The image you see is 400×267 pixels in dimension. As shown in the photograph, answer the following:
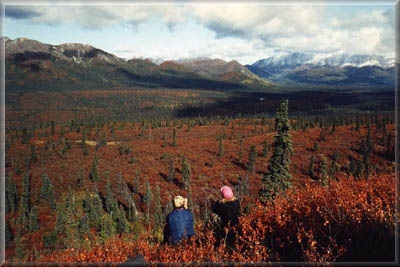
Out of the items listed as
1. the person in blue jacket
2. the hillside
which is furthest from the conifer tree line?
the person in blue jacket

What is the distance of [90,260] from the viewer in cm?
768

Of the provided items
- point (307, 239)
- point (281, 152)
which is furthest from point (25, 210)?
point (307, 239)

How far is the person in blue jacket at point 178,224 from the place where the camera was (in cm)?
870

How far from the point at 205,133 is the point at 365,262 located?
168 metres

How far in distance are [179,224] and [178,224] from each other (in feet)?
0.10

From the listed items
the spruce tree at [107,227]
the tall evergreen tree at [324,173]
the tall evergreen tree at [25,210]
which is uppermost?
the tall evergreen tree at [324,173]

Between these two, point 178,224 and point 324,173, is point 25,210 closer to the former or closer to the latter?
point 324,173

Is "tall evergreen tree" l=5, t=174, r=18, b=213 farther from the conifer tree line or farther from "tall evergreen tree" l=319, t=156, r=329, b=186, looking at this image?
"tall evergreen tree" l=319, t=156, r=329, b=186

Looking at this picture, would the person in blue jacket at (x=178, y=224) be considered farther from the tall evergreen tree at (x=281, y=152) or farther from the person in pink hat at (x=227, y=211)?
the tall evergreen tree at (x=281, y=152)

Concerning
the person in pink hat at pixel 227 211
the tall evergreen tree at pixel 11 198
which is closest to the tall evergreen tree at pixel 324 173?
the person in pink hat at pixel 227 211

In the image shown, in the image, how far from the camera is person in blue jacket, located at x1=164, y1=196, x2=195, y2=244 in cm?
870

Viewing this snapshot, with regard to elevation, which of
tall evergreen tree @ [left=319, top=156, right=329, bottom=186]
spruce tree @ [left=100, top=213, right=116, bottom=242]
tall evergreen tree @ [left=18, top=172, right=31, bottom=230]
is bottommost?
tall evergreen tree @ [left=18, top=172, right=31, bottom=230]

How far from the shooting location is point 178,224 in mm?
8750

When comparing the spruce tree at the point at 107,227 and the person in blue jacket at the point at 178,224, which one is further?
the spruce tree at the point at 107,227
